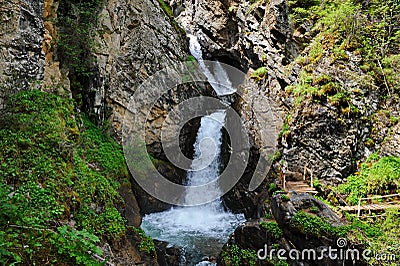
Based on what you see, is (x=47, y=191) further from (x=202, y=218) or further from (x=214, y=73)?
(x=214, y=73)

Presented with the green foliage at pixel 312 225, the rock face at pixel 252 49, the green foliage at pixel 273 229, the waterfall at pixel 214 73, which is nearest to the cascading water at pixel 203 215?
the waterfall at pixel 214 73

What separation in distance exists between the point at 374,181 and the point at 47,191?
9.37 m

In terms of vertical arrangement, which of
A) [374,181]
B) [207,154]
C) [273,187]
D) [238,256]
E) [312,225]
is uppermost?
[207,154]

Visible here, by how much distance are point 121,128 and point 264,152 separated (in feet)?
22.0

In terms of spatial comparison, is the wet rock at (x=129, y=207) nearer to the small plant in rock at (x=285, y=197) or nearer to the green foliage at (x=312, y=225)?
the small plant in rock at (x=285, y=197)

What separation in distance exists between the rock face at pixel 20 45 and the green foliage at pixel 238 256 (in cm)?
737

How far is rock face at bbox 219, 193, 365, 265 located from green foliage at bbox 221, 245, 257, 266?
85 mm

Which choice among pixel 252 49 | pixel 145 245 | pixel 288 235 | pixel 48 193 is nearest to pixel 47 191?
pixel 48 193

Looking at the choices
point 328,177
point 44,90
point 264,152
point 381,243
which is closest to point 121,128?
point 44,90

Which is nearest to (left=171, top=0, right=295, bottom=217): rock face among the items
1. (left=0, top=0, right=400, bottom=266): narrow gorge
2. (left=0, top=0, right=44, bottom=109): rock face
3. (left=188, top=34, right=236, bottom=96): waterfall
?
(left=0, top=0, right=400, bottom=266): narrow gorge

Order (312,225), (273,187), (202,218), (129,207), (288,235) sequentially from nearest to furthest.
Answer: (312,225) → (288,235) → (129,207) → (273,187) → (202,218)

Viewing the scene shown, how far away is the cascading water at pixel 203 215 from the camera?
10.7 metres

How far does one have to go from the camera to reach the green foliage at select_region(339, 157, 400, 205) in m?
8.56

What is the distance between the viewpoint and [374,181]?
8.86 m
